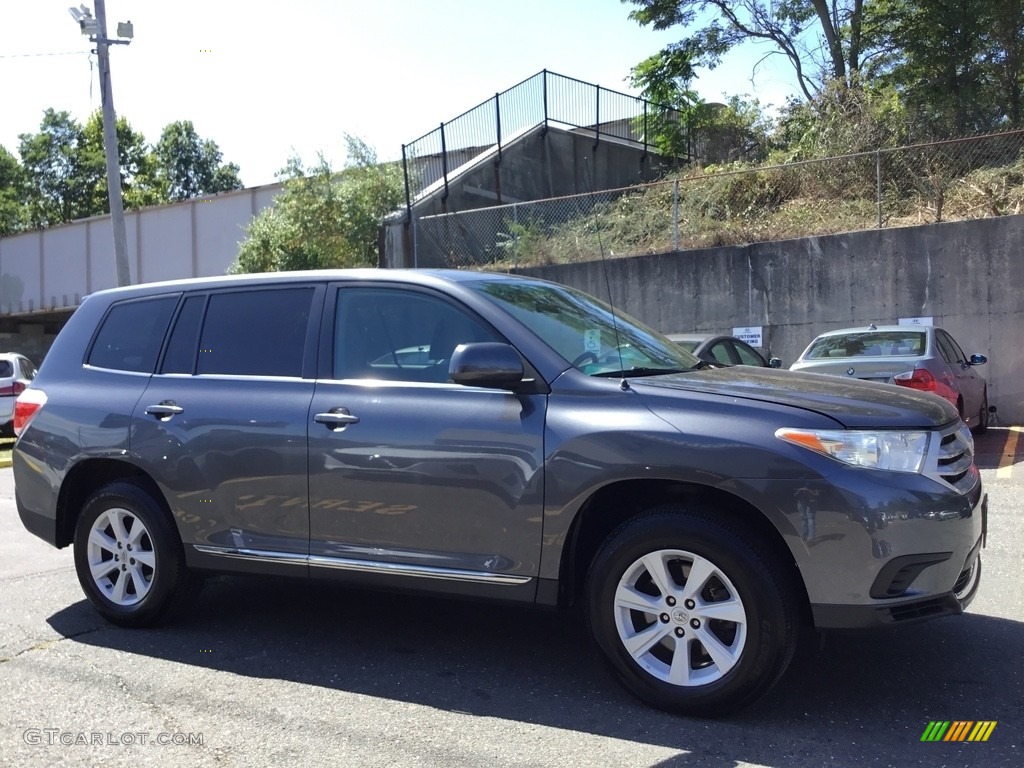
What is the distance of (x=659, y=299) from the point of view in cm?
1648

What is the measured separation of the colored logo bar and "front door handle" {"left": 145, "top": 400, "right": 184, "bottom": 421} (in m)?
3.65

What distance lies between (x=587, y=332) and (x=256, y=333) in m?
1.69

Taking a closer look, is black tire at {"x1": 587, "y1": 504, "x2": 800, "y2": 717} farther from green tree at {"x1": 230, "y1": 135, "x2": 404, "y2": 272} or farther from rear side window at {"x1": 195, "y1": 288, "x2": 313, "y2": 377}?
green tree at {"x1": 230, "y1": 135, "x2": 404, "y2": 272}

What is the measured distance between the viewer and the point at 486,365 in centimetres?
409

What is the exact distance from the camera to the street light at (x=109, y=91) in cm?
1938

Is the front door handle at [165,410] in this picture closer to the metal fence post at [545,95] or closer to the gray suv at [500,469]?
the gray suv at [500,469]

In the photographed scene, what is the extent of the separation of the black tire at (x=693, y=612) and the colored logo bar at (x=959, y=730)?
0.57 meters

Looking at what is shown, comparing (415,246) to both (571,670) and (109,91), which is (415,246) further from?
(571,670)

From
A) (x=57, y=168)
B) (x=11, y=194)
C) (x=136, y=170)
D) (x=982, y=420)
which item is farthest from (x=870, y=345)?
(x=136, y=170)

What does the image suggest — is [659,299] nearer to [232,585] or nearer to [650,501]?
[232,585]

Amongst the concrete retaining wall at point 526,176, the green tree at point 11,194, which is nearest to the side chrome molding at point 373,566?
the concrete retaining wall at point 526,176

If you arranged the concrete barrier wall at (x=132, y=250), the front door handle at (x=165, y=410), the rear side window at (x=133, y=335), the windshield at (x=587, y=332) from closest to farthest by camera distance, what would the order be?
the windshield at (x=587, y=332) < the front door handle at (x=165, y=410) < the rear side window at (x=133, y=335) < the concrete barrier wall at (x=132, y=250)

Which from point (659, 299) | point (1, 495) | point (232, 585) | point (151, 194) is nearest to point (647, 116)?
point (659, 299)
